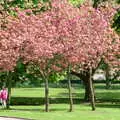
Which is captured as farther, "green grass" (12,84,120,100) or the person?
"green grass" (12,84,120,100)

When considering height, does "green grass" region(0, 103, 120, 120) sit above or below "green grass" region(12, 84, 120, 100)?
below

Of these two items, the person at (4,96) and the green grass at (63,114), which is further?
the person at (4,96)

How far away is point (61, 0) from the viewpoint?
33562 mm

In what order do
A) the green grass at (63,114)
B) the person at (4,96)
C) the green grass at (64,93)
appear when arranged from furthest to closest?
the green grass at (64,93), the person at (4,96), the green grass at (63,114)

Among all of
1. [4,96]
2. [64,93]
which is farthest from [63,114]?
[64,93]

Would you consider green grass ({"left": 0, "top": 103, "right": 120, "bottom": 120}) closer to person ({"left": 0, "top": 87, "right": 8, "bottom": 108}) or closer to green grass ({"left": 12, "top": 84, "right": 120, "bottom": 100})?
person ({"left": 0, "top": 87, "right": 8, "bottom": 108})

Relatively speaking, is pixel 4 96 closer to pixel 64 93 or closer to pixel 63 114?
pixel 63 114

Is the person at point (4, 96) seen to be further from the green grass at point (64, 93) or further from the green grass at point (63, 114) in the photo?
the green grass at point (64, 93)

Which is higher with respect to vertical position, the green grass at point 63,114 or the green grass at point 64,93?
the green grass at point 64,93

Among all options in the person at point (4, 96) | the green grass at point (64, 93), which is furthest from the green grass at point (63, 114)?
the green grass at point (64, 93)

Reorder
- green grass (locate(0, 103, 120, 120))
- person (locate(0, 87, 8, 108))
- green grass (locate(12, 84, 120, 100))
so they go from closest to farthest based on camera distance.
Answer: green grass (locate(0, 103, 120, 120)) < person (locate(0, 87, 8, 108)) < green grass (locate(12, 84, 120, 100))

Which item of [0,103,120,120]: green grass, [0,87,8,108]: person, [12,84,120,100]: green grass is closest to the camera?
[0,103,120,120]: green grass

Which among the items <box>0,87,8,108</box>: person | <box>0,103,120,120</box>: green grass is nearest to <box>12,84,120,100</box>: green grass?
<box>0,87,8,108</box>: person

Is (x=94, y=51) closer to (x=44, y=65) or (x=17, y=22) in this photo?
(x=44, y=65)
